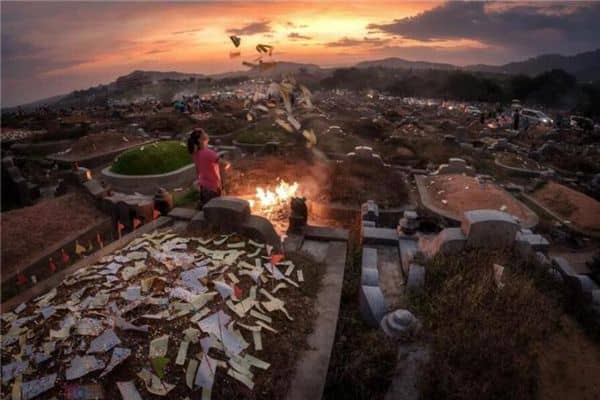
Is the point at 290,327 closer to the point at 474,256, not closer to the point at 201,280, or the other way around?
the point at 201,280

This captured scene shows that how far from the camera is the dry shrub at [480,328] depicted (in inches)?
170

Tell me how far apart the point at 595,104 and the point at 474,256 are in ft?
204

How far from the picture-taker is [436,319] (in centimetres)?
555

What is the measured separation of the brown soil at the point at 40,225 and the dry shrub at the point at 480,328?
31.0 feet

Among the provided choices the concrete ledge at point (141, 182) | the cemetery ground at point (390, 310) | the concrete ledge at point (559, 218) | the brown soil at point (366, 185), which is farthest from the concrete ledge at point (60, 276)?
the concrete ledge at point (559, 218)

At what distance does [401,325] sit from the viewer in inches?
208

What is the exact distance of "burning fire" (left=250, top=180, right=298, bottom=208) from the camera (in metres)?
11.9

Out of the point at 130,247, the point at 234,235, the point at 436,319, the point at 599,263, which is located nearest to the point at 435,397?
the point at 436,319

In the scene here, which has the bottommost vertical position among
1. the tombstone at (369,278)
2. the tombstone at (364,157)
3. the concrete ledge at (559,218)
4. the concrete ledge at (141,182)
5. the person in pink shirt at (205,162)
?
the concrete ledge at (559,218)

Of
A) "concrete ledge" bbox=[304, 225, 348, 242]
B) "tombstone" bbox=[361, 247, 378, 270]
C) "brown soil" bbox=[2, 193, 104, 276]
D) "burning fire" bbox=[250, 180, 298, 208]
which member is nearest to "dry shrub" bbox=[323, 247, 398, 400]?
"tombstone" bbox=[361, 247, 378, 270]

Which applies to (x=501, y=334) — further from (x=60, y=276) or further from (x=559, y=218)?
(x=559, y=218)

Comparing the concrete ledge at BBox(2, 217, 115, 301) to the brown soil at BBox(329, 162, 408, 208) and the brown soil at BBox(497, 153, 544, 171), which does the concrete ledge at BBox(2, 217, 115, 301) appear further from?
the brown soil at BBox(497, 153, 544, 171)

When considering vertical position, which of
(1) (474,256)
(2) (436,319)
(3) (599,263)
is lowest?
(3) (599,263)

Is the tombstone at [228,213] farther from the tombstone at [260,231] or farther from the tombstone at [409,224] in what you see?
the tombstone at [409,224]
